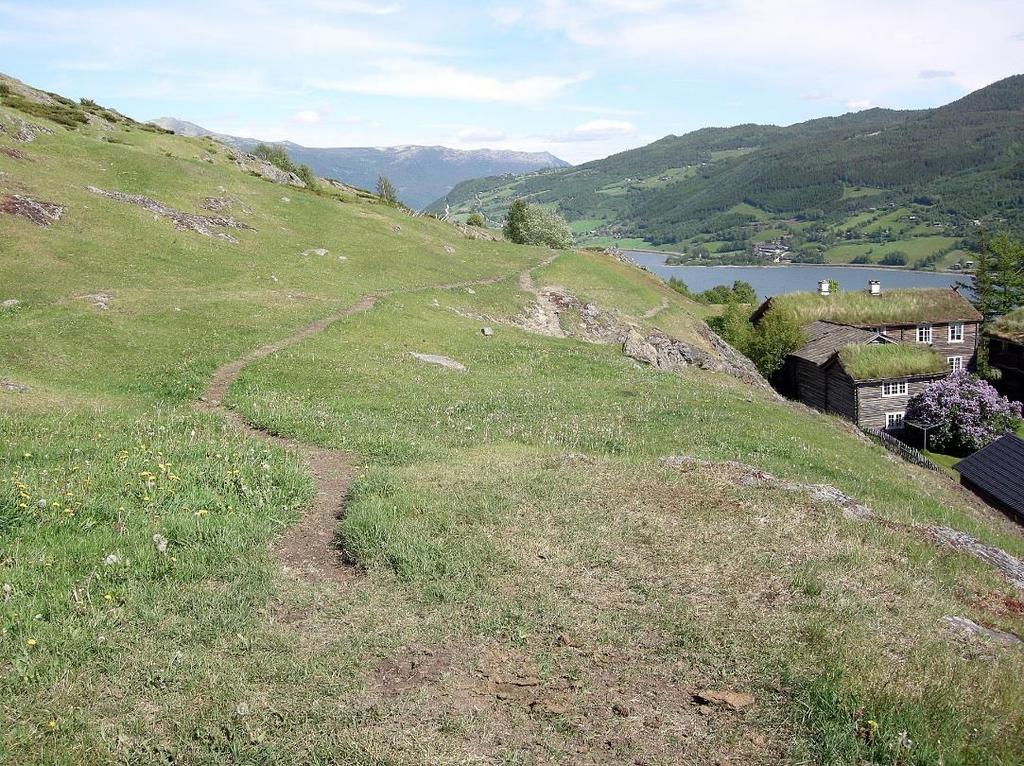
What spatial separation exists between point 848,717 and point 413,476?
974 centimetres

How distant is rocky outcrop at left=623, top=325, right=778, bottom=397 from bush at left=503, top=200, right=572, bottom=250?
39.5m

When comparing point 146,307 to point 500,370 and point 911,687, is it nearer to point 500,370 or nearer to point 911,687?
point 500,370

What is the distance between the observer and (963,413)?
5359 centimetres

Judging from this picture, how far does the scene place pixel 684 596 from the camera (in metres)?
10.3

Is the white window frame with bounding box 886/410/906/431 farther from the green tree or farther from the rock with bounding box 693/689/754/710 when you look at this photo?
the rock with bounding box 693/689/754/710

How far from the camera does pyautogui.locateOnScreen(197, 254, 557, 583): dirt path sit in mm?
11320

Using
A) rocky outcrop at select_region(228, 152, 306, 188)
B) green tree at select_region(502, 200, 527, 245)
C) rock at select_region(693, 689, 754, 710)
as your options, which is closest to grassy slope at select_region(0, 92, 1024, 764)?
rock at select_region(693, 689, 754, 710)

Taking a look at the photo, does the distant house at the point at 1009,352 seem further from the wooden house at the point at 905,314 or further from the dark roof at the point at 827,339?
the dark roof at the point at 827,339

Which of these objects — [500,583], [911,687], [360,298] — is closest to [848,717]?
[911,687]

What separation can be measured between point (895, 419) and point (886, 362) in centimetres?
523

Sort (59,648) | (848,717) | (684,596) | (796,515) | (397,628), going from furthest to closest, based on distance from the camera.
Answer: (796,515) → (684,596) → (397,628) → (59,648) → (848,717)

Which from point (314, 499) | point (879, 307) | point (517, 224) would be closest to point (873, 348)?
point (879, 307)

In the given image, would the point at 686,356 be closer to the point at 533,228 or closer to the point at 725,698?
the point at 725,698

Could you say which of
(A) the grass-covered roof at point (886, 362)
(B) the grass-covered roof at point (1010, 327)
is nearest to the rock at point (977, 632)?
(A) the grass-covered roof at point (886, 362)
